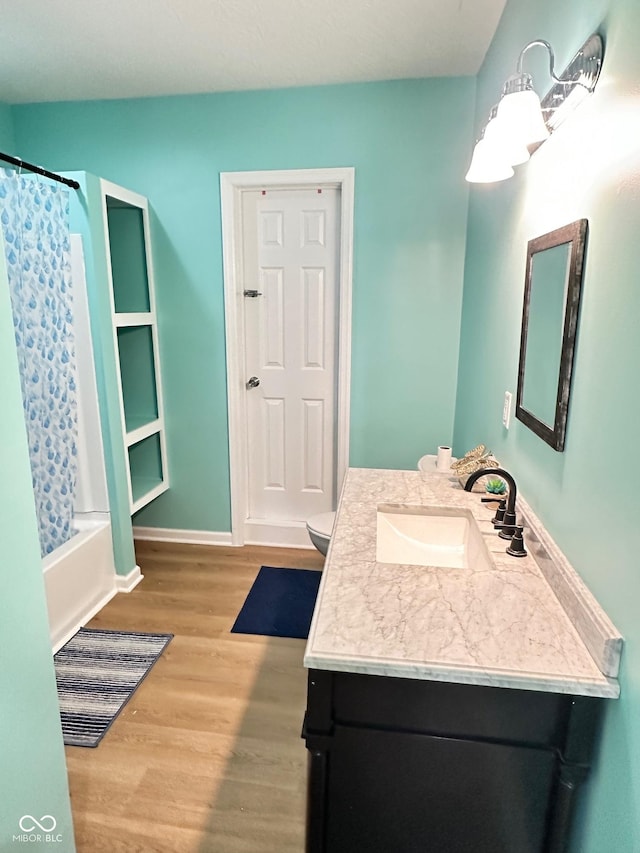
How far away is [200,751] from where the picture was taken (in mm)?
1750

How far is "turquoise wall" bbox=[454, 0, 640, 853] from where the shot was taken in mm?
861

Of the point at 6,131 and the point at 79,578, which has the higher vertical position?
the point at 6,131

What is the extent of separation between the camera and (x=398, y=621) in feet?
3.44

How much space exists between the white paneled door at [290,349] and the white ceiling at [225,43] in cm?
61

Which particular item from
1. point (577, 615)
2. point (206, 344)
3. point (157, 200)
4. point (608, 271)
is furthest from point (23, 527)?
point (157, 200)

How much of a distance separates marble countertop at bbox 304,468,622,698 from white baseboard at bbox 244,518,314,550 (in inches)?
74.0

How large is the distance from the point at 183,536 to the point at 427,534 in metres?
2.09

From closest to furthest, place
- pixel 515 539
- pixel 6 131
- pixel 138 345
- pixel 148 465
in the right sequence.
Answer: pixel 515 539
pixel 6 131
pixel 138 345
pixel 148 465

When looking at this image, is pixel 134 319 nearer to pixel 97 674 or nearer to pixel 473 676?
pixel 97 674

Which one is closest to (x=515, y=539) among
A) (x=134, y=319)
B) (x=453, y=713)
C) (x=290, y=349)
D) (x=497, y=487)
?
(x=497, y=487)

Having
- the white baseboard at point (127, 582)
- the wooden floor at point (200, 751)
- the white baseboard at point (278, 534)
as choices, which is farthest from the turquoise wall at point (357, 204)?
the wooden floor at point (200, 751)

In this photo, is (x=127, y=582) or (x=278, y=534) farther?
(x=278, y=534)

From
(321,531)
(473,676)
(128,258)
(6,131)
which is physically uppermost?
(6,131)

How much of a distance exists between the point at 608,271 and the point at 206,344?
7.71 ft
